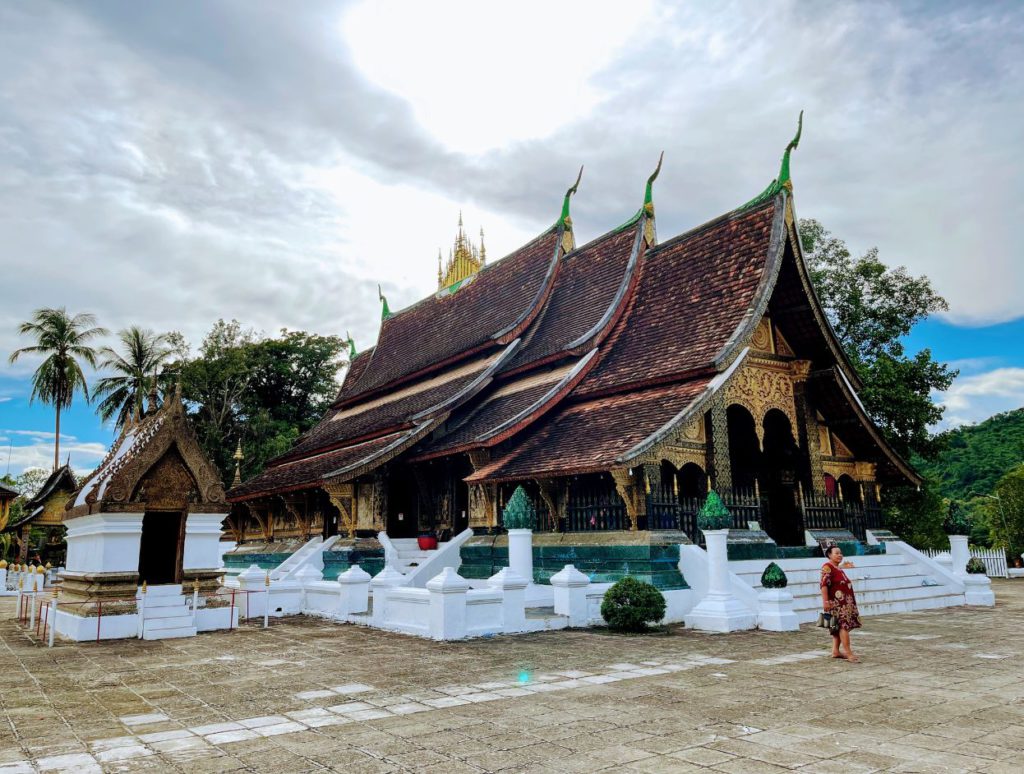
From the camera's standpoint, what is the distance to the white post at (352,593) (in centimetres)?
1100

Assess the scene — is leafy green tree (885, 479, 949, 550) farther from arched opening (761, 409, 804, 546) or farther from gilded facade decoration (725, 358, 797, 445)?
gilded facade decoration (725, 358, 797, 445)

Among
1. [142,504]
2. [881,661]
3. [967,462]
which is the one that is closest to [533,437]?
[142,504]

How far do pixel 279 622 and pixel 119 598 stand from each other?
244 centimetres

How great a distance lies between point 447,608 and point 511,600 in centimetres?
89

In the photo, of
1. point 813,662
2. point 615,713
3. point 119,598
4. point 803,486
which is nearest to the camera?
point 615,713

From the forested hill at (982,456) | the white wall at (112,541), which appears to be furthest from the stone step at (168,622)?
the forested hill at (982,456)

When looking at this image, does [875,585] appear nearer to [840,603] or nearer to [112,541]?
[840,603]

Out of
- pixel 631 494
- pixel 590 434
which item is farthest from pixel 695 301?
pixel 631 494

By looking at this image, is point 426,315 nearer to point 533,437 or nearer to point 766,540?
point 533,437

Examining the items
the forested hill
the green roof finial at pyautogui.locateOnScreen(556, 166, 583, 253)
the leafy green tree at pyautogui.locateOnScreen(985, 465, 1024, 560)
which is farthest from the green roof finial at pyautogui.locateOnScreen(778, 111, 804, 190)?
the forested hill

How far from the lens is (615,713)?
4832 millimetres

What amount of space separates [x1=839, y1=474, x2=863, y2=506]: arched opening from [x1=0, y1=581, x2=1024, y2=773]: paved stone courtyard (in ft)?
21.4

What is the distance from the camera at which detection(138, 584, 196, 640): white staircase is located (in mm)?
9109

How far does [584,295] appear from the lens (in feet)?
53.1
